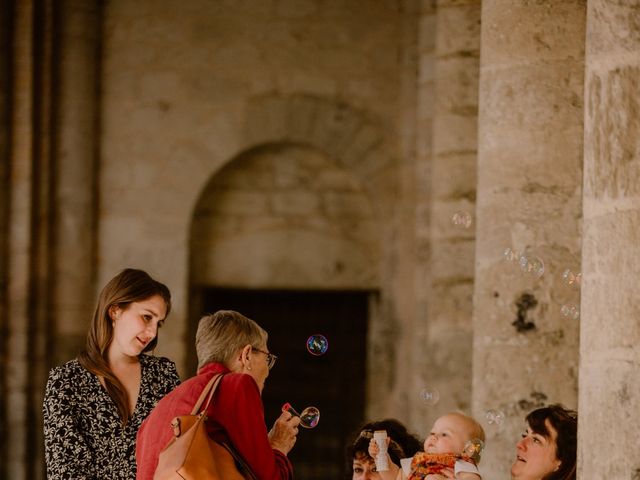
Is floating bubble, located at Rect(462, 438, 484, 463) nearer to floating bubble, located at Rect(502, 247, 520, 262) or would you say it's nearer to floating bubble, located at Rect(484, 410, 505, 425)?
floating bubble, located at Rect(484, 410, 505, 425)

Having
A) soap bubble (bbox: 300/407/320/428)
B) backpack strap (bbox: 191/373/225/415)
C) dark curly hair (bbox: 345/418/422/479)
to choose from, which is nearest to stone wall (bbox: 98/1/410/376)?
dark curly hair (bbox: 345/418/422/479)

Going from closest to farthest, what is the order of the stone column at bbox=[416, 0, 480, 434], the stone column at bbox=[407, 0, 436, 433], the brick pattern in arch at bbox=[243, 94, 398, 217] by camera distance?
the stone column at bbox=[416, 0, 480, 434]
the stone column at bbox=[407, 0, 436, 433]
the brick pattern in arch at bbox=[243, 94, 398, 217]

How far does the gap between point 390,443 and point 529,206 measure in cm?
115

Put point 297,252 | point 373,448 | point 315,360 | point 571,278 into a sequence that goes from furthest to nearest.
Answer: point 315,360
point 297,252
point 571,278
point 373,448

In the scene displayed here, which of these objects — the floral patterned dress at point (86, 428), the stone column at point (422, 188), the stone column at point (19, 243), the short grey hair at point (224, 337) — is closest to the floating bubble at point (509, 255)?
the short grey hair at point (224, 337)

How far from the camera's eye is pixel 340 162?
9.79m

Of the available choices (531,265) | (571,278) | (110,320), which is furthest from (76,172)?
(110,320)

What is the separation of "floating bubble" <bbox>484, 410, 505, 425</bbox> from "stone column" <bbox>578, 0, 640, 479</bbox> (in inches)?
81.0

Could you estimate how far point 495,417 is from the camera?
4809mm

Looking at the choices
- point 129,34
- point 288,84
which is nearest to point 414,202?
point 288,84

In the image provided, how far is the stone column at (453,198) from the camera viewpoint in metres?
6.91

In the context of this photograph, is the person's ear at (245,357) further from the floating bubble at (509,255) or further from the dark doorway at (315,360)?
the dark doorway at (315,360)

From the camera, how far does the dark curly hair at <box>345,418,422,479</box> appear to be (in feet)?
14.1

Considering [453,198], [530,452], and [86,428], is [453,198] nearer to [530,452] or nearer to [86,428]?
[530,452]
